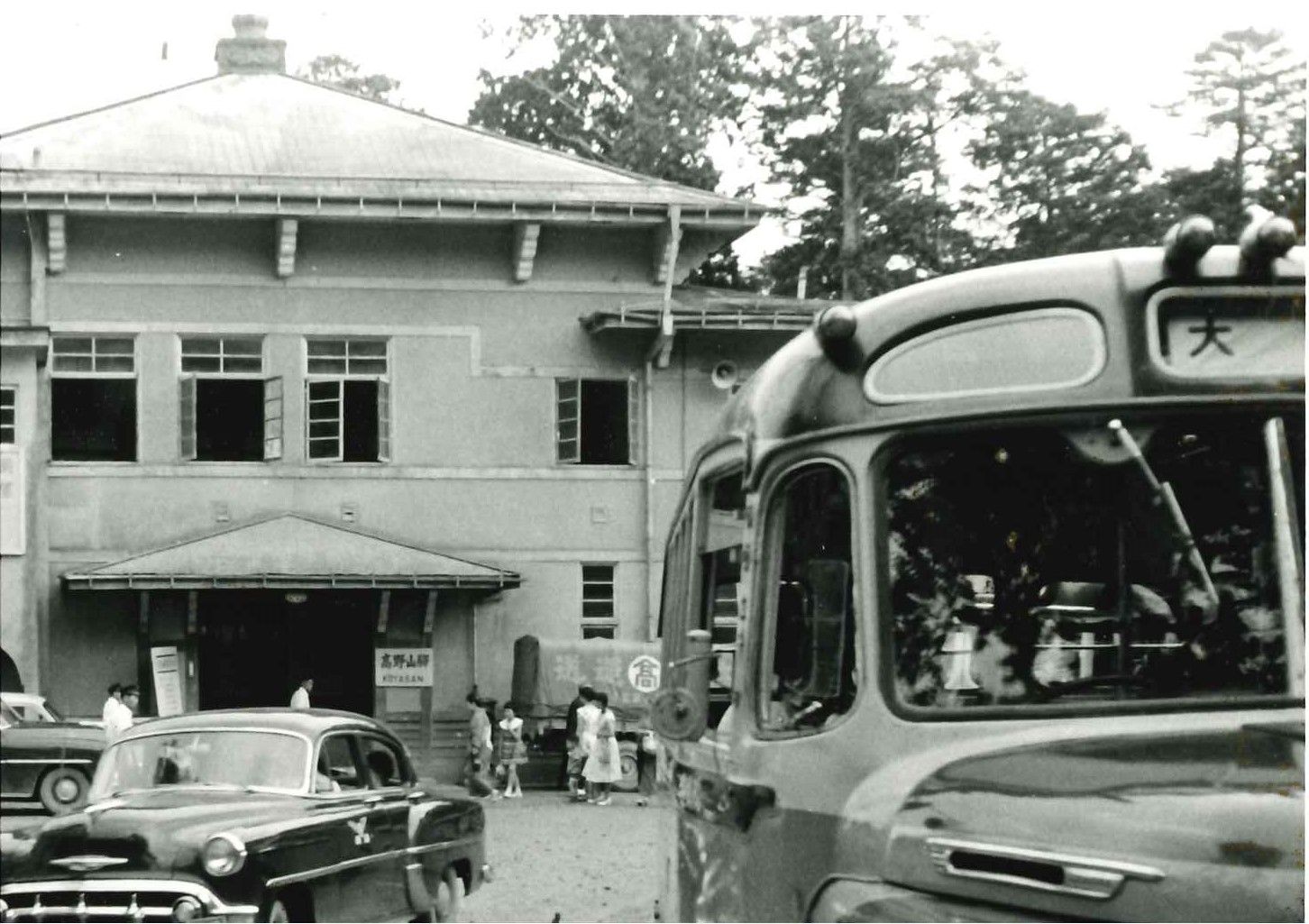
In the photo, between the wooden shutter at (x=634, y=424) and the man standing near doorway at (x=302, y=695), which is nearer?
the man standing near doorway at (x=302, y=695)

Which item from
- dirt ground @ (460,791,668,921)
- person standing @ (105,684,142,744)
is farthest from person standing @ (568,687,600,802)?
person standing @ (105,684,142,744)

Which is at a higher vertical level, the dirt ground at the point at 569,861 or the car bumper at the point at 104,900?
the car bumper at the point at 104,900

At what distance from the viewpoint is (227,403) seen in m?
16.5

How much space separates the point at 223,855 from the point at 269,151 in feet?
35.2

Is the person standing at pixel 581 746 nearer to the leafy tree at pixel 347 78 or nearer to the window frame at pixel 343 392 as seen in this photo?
the window frame at pixel 343 392

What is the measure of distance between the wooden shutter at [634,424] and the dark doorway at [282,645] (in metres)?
9.80

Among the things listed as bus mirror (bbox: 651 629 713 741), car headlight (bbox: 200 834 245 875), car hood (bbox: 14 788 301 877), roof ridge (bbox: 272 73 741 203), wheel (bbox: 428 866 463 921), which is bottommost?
wheel (bbox: 428 866 463 921)

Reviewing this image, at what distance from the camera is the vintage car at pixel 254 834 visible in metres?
7.28

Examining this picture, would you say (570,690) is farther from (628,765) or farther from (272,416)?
(272,416)

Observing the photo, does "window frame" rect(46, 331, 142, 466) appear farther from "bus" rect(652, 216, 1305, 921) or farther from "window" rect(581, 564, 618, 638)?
"bus" rect(652, 216, 1305, 921)

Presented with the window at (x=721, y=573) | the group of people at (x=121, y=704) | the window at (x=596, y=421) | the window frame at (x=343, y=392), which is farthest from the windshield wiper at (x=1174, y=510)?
the window at (x=596, y=421)

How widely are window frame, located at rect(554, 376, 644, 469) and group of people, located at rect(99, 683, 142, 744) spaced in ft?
29.6

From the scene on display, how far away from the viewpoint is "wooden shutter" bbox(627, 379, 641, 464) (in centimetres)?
2252

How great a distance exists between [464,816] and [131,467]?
6.82 meters
